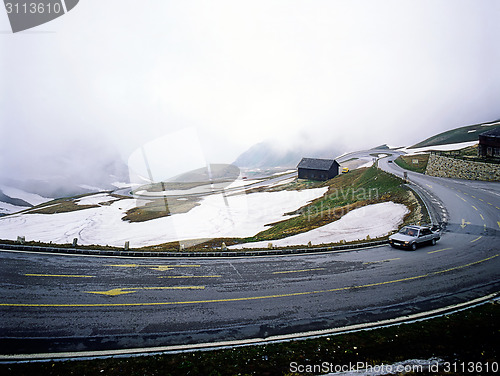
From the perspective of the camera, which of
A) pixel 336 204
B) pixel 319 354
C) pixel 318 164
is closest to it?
pixel 319 354

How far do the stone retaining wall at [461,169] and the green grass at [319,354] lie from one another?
5303cm

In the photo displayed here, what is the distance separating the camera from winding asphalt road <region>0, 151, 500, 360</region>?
1120 cm

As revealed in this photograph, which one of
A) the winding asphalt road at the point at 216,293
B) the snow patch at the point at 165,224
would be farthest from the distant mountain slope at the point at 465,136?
the winding asphalt road at the point at 216,293

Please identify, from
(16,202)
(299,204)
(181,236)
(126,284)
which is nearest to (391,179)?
(299,204)

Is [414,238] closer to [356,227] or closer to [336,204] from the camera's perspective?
[356,227]

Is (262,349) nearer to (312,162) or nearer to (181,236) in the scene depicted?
(181,236)

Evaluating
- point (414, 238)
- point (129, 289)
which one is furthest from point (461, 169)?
point (129, 289)

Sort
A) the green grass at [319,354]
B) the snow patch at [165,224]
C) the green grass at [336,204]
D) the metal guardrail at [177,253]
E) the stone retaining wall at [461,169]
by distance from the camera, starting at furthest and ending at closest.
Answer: the stone retaining wall at [461,169] < the snow patch at [165,224] < the green grass at [336,204] < the metal guardrail at [177,253] < the green grass at [319,354]

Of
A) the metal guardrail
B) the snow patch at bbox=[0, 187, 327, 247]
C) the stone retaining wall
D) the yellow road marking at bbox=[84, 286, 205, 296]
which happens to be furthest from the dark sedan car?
the stone retaining wall

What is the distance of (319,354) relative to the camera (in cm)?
977

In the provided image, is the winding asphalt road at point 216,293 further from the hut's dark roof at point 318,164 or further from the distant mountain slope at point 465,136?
the distant mountain slope at point 465,136

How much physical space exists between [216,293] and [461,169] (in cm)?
6480

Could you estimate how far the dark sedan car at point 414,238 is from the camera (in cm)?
2247

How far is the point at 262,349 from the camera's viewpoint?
33.4 ft
